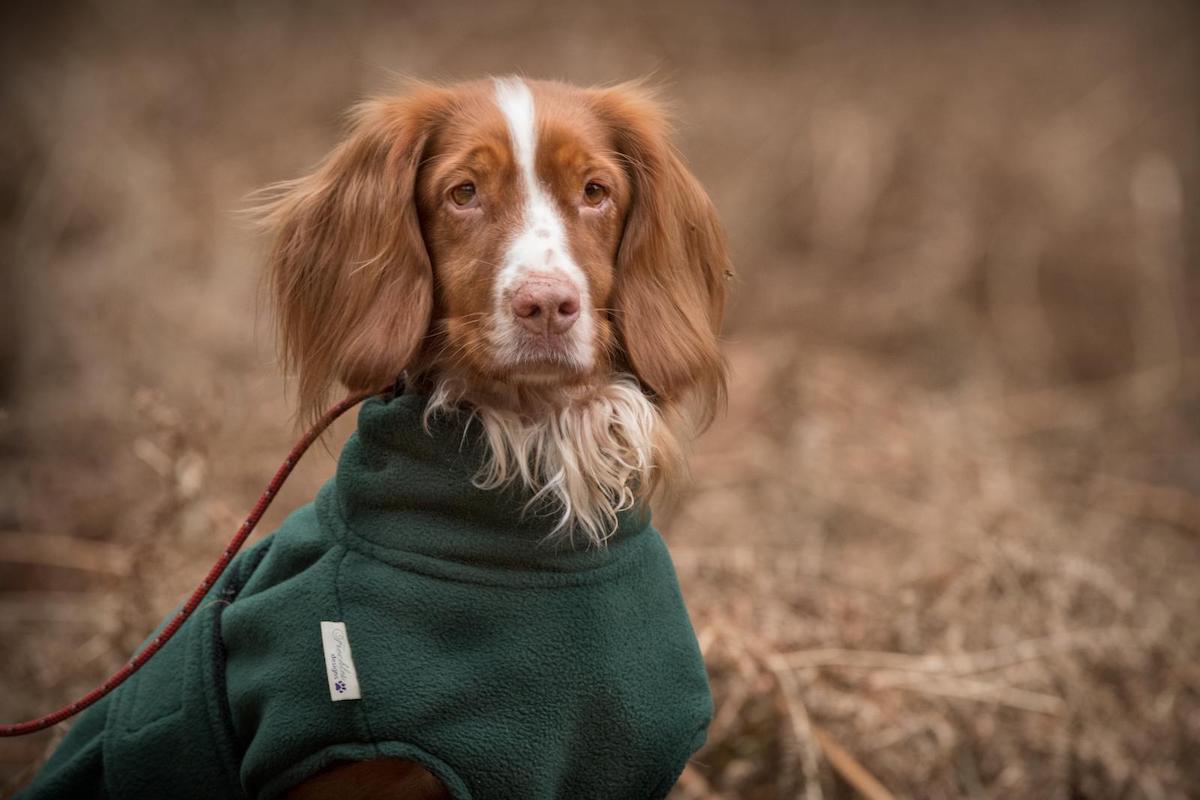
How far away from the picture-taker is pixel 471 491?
2.00 meters

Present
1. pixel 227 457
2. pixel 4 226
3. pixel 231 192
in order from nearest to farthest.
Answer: pixel 227 457 → pixel 4 226 → pixel 231 192

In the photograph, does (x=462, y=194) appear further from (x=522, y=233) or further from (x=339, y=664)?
(x=339, y=664)

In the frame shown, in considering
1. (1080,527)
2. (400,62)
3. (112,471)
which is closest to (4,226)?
(112,471)

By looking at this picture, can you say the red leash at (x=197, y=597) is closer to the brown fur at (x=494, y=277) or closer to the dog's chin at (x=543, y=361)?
the brown fur at (x=494, y=277)

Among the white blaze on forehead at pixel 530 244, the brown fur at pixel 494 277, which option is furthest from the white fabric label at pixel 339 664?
the white blaze on forehead at pixel 530 244

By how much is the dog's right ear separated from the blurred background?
288 millimetres

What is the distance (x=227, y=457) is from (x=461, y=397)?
2611mm

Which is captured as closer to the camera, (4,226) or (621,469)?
(621,469)

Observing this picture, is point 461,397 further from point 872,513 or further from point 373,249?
point 872,513

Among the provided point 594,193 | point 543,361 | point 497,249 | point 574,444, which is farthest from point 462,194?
point 574,444

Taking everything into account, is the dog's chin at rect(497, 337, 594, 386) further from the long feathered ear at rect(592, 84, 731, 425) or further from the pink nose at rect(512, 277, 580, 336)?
the long feathered ear at rect(592, 84, 731, 425)

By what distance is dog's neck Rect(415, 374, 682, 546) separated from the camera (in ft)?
6.78

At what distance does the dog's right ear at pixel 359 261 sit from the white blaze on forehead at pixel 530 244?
17 centimetres

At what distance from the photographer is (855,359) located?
623 centimetres
